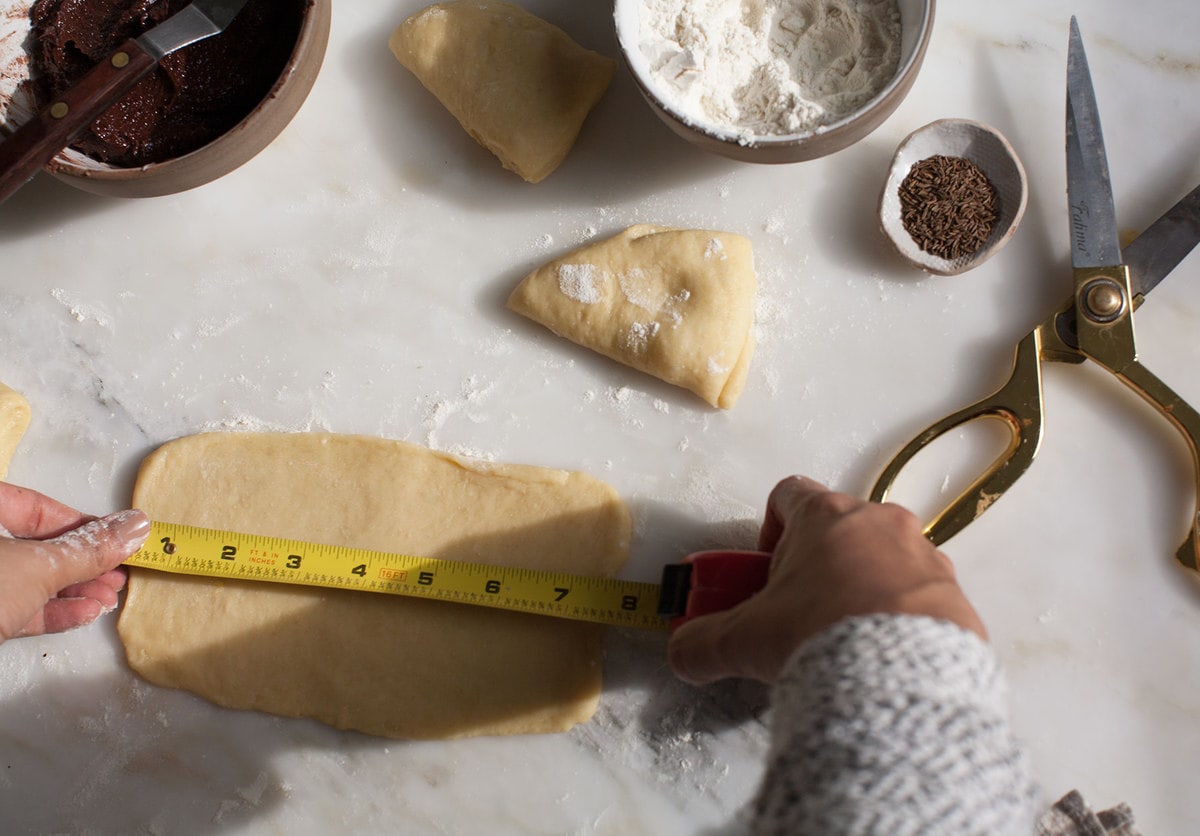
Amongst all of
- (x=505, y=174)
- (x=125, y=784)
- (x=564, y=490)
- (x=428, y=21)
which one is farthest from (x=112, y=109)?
(x=125, y=784)

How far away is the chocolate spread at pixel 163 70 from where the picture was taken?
177 centimetres

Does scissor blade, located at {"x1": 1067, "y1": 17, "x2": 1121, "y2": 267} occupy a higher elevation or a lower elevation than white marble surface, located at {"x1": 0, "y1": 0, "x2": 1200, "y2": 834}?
higher

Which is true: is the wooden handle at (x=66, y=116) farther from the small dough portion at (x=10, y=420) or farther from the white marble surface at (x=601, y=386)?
the small dough portion at (x=10, y=420)

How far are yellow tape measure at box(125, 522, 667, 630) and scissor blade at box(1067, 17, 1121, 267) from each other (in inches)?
39.7

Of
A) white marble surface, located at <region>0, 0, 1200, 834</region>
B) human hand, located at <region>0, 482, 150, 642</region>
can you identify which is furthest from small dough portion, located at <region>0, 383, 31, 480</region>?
human hand, located at <region>0, 482, 150, 642</region>

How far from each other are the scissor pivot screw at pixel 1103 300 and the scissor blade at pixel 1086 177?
4 centimetres

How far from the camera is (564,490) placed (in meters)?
1.77

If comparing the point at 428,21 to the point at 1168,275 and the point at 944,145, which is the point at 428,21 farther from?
the point at 1168,275

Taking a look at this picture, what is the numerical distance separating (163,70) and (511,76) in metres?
0.65

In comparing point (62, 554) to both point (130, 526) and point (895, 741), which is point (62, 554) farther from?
point (895, 741)

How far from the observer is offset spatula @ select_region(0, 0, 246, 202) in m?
1.58

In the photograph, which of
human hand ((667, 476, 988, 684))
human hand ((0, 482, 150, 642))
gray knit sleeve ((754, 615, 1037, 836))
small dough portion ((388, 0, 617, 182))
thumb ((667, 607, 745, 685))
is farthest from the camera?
small dough portion ((388, 0, 617, 182))

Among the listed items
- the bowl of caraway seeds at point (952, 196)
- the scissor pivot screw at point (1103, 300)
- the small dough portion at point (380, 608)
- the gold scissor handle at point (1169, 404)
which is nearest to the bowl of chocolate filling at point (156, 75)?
the small dough portion at point (380, 608)

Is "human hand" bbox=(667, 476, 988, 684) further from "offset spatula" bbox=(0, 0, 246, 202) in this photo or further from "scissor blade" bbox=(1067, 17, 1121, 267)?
"offset spatula" bbox=(0, 0, 246, 202)
